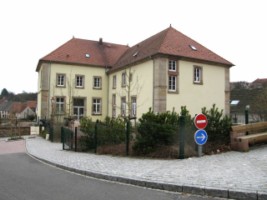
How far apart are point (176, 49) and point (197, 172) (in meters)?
26.4

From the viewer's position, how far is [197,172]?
8.69m

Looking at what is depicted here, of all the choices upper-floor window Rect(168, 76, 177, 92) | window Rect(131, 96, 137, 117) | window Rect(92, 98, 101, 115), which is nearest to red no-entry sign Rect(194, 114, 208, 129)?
upper-floor window Rect(168, 76, 177, 92)

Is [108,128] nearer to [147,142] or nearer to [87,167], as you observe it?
[147,142]

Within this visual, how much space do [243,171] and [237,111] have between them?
41.1 metres

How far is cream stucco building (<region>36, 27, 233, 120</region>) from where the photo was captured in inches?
1300

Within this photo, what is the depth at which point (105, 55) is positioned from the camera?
4731 cm

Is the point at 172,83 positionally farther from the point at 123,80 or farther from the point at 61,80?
the point at 61,80

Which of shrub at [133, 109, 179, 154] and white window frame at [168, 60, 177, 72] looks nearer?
shrub at [133, 109, 179, 154]

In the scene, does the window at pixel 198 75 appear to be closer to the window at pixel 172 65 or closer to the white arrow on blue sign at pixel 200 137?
the window at pixel 172 65

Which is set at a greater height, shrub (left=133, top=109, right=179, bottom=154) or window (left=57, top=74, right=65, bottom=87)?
window (left=57, top=74, right=65, bottom=87)

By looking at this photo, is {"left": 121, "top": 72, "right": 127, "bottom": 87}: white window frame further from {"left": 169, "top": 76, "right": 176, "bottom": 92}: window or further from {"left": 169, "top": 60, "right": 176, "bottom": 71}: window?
{"left": 169, "top": 60, "right": 176, "bottom": 71}: window

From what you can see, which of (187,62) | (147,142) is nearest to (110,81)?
(187,62)

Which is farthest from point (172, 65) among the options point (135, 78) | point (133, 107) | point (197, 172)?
point (197, 172)

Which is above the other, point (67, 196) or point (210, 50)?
point (210, 50)
